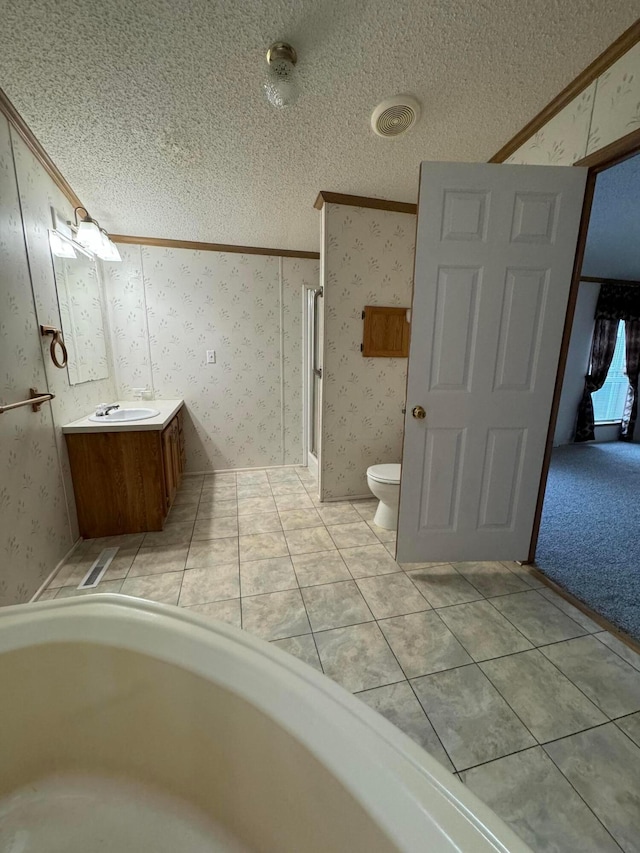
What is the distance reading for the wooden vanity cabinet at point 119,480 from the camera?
6.97 ft

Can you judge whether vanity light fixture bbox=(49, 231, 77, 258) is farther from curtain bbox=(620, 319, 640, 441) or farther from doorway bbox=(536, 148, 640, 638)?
curtain bbox=(620, 319, 640, 441)

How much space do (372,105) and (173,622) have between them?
214cm

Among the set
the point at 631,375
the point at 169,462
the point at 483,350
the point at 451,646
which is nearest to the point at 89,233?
the point at 169,462

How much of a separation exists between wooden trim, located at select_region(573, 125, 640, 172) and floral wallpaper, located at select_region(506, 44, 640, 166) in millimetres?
24

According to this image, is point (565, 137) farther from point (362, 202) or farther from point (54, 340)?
point (54, 340)

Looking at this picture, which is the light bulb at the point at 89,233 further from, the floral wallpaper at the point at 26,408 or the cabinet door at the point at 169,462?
the cabinet door at the point at 169,462

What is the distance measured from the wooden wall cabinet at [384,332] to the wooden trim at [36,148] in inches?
82.5

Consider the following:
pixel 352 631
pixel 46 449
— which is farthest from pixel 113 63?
pixel 352 631

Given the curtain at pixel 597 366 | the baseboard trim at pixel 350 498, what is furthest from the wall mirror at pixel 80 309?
the curtain at pixel 597 366

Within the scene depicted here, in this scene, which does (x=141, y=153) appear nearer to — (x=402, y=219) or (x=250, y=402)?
(x=402, y=219)

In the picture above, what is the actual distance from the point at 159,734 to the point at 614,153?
8.34 feet

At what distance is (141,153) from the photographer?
1796mm

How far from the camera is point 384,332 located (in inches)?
103

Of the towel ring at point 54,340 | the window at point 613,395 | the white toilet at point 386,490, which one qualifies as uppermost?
the towel ring at point 54,340
